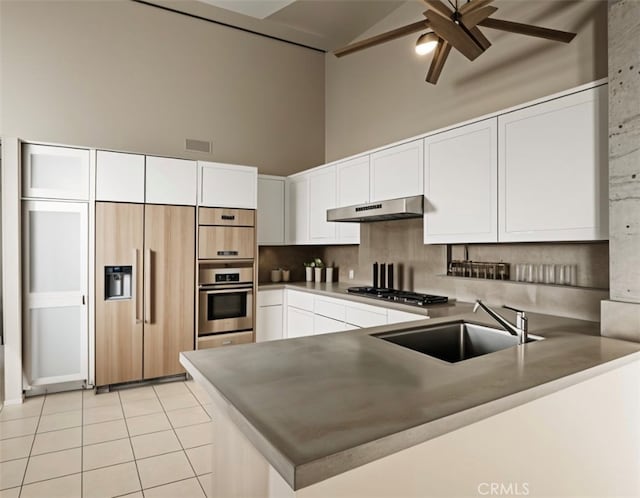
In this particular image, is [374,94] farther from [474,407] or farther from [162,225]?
[474,407]

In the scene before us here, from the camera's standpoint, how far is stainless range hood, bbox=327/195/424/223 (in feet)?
10.7

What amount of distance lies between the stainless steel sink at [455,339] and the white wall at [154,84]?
3623 millimetres

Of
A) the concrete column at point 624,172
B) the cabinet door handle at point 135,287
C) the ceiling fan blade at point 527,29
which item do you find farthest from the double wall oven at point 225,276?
the concrete column at point 624,172

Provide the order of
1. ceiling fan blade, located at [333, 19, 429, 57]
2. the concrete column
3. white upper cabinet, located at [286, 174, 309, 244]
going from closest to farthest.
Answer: the concrete column
ceiling fan blade, located at [333, 19, 429, 57]
white upper cabinet, located at [286, 174, 309, 244]

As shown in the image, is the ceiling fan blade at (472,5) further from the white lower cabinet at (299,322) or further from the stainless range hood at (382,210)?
the white lower cabinet at (299,322)

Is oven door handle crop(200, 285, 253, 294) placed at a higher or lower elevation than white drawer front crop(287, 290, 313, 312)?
higher

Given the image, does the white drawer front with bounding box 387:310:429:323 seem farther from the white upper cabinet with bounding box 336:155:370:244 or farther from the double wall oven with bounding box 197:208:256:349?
the double wall oven with bounding box 197:208:256:349

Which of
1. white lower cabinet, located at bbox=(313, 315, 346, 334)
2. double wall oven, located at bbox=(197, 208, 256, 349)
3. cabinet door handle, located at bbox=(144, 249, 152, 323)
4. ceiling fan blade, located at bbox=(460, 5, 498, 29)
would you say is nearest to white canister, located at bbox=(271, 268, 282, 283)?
double wall oven, located at bbox=(197, 208, 256, 349)

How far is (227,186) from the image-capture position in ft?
14.1

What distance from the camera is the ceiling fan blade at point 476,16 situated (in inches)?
Answer: 81.4

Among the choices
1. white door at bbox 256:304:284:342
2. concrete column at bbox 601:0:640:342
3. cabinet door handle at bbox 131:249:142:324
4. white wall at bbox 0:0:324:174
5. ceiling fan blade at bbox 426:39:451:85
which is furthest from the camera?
white door at bbox 256:304:284:342

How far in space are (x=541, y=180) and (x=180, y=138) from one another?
12.3 ft

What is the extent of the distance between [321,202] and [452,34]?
2.46m

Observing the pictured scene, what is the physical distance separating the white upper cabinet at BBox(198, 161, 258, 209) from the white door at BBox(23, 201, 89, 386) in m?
1.11
